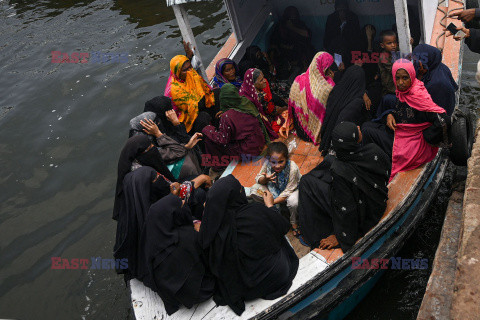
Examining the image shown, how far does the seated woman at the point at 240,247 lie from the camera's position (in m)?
3.08

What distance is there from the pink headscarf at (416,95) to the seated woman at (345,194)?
2.49ft

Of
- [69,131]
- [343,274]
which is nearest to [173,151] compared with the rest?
[343,274]

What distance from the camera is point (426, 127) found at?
3.92 meters

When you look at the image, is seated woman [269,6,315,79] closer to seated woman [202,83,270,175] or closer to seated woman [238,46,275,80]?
seated woman [238,46,275,80]

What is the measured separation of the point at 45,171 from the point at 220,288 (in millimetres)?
5756

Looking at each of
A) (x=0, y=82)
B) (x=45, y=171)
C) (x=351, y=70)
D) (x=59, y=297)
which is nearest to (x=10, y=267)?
(x=59, y=297)

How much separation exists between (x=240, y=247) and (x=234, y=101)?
79.1 inches

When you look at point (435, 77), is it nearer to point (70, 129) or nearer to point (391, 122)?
point (391, 122)

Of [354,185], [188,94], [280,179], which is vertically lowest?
[280,179]

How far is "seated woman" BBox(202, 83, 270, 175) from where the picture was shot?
4586mm

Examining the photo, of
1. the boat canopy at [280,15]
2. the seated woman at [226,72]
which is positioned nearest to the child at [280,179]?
the seated woman at [226,72]

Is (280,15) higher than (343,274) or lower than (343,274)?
higher

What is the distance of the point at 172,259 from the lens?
3.16 metres

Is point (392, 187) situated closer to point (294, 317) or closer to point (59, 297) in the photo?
point (294, 317)
